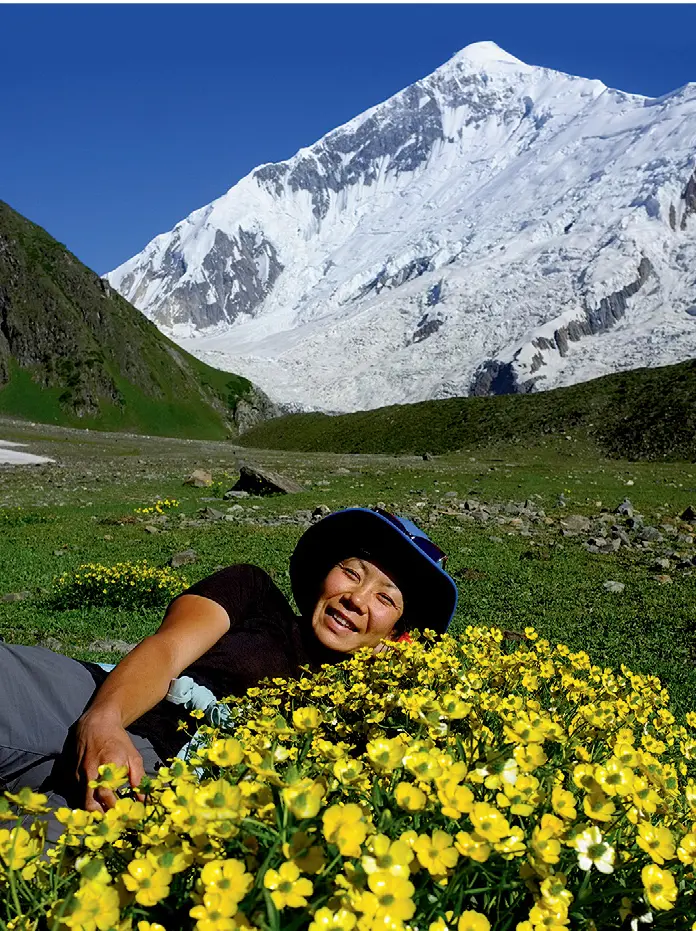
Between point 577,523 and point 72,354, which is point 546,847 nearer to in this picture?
point 577,523

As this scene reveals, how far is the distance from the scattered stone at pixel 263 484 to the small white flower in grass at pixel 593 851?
68.2 ft

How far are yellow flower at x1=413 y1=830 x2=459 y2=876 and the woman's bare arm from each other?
1.40m

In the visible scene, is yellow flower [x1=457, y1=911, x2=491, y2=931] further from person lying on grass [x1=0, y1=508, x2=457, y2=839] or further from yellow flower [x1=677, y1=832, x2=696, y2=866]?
person lying on grass [x1=0, y1=508, x2=457, y2=839]

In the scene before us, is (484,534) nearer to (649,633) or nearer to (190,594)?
(649,633)

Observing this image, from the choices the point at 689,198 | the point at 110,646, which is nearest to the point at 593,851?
the point at 110,646

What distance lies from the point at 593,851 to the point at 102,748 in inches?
76.2

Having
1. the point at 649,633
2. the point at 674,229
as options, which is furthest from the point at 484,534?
the point at 674,229

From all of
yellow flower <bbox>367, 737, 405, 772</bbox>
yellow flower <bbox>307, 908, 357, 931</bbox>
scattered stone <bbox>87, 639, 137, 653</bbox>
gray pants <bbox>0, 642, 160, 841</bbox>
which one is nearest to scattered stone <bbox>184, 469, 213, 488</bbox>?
scattered stone <bbox>87, 639, 137, 653</bbox>

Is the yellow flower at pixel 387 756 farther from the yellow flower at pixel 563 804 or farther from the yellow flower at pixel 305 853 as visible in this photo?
the yellow flower at pixel 563 804

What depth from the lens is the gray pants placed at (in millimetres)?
3143

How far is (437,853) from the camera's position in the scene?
1367 mm

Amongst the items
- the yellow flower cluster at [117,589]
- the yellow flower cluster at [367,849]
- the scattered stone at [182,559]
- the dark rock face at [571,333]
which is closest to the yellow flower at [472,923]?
the yellow flower cluster at [367,849]

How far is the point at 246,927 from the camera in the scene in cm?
125

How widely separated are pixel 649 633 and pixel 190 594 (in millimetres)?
6897
